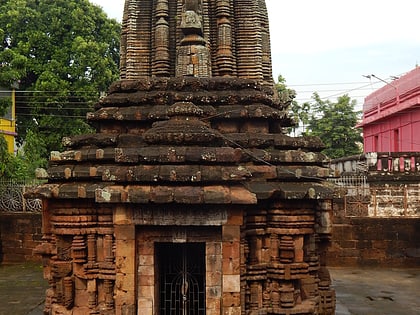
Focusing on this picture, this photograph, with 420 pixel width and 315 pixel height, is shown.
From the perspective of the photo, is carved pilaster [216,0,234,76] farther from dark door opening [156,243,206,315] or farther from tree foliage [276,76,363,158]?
tree foliage [276,76,363,158]

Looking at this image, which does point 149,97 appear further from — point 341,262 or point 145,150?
point 341,262

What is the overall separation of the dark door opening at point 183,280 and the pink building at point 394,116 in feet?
51.9

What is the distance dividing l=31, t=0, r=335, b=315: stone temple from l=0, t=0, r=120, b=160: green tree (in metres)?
14.9

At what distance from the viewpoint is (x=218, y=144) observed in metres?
7.72

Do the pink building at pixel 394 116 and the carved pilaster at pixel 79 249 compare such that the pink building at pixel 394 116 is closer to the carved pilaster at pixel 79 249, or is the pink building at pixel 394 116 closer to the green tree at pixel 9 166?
the carved pilaster at pixel 79 249

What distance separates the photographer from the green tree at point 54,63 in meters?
23.0

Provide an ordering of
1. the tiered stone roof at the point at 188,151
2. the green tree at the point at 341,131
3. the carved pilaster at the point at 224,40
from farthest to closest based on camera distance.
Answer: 1. the green tree at the point at 341,131
2. the carved pilaster at the point at 224,40
3. the tiered stone roof at the point at 188,151

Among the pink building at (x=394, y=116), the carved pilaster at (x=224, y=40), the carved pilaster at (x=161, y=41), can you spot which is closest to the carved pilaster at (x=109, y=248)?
the carved pilaster at (x=161, y=41)

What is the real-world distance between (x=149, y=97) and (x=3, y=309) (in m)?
6.54

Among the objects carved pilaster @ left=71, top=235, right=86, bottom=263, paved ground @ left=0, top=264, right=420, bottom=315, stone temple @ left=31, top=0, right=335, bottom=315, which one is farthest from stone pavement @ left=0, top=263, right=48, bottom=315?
carved pilaster @ left=71, top=235, right=86, bottom=263

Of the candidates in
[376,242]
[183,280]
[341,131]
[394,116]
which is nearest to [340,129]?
[341,131]

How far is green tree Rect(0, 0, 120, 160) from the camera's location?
2297 centimetres

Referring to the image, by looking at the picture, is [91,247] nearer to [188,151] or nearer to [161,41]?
[188,151]

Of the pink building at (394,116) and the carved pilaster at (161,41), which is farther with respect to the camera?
the pink building at (394,116)
